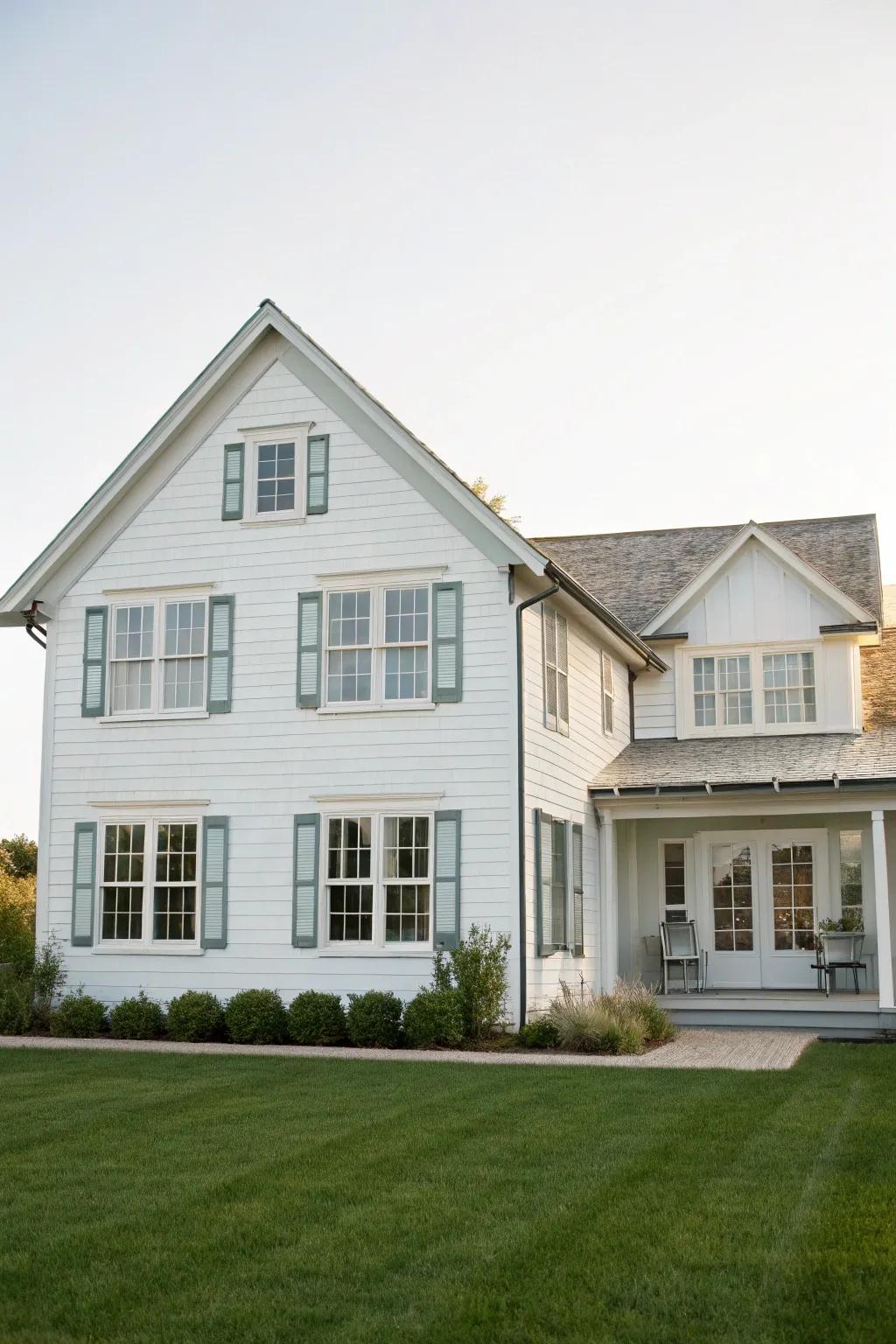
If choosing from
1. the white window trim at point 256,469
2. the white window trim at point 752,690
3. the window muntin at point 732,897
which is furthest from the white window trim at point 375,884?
the white window trim at point 752,690

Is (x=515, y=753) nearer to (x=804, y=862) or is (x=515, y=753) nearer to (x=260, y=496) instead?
(x=260, y=496)

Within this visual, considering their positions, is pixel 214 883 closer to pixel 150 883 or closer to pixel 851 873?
pixel 150 883

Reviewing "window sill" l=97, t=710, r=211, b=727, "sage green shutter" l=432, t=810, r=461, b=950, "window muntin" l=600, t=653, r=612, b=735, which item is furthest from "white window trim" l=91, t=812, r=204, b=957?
"window muntin" l=600, t=653, r=612, b=735

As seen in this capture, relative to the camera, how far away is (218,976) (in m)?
17.6

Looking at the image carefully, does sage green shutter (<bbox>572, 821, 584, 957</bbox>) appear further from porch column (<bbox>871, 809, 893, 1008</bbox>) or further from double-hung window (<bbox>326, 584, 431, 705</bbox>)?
porch column (<bbox>871, 809, 893, 1008</bbox>)

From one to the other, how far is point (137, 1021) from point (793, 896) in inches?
396

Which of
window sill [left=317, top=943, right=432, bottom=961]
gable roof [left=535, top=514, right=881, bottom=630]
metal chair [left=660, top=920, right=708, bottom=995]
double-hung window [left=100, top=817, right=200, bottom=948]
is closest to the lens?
window sill [left=317, top=943, right=432, bottom=961]

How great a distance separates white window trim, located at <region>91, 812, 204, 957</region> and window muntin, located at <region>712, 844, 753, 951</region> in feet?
27.3

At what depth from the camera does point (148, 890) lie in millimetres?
18062

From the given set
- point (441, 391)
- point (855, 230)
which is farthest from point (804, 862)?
point (855, 230)

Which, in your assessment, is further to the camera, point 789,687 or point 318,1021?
point 789,687

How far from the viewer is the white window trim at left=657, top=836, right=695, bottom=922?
2170 cm

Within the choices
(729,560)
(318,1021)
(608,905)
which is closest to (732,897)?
(608,905)

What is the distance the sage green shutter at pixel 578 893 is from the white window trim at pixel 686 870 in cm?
282
